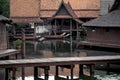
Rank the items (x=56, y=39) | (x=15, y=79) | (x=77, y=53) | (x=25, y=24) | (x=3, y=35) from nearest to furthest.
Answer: (x=15, y=79), (x=3, y=35), (x=77, y=53), (x=56, y=39), (x=25, y=24)

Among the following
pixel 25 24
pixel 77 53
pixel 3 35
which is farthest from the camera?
pixel 25 24

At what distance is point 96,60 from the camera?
2752cm

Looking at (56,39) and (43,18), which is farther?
(43,18)

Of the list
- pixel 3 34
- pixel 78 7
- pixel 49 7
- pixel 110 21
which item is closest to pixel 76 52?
pixel 110 21

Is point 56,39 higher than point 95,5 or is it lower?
lower

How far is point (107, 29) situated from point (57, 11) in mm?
26848

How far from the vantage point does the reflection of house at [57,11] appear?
226ft

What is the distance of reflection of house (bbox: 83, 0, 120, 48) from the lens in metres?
41.2

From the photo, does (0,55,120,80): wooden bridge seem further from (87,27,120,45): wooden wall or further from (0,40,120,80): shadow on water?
(87,27,120,45): wooden wall

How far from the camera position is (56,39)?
6141 centimetres

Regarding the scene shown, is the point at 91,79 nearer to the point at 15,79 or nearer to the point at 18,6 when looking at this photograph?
the point at 15,79

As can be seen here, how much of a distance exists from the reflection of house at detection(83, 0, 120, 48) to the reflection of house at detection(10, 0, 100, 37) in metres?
21.5

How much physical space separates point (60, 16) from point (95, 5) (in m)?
10.6

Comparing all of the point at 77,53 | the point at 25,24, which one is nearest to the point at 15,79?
the point at 77,53
